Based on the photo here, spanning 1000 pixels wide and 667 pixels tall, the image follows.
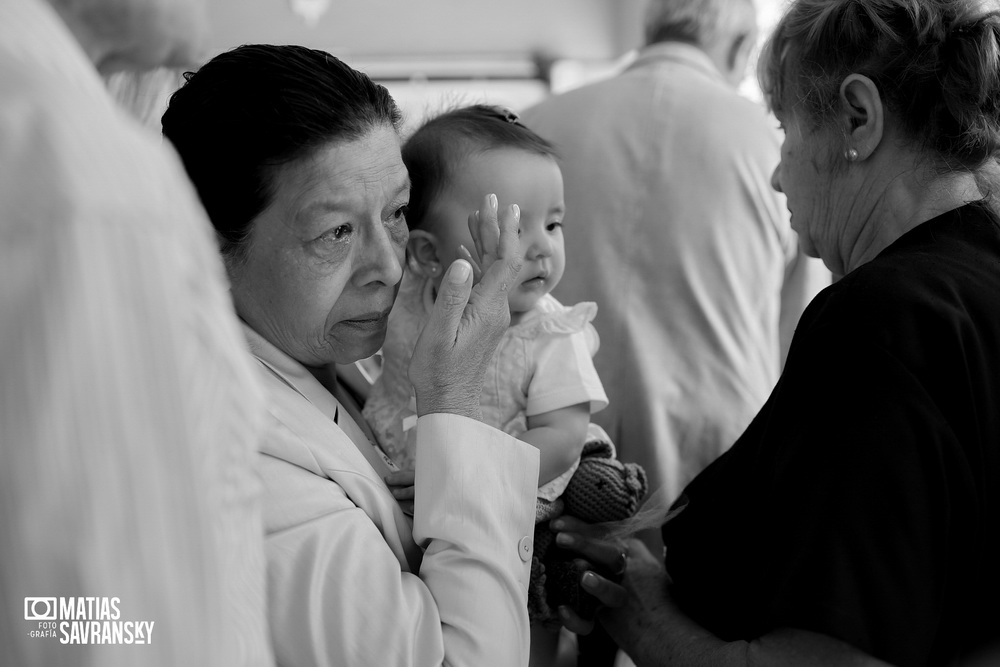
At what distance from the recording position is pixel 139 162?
0.75m

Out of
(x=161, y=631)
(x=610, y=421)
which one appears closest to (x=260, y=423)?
(x=161, y=631)

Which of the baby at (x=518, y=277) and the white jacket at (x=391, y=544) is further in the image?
the baby at (x=518, y=277)

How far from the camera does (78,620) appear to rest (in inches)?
27.2

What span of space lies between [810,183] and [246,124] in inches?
36.9

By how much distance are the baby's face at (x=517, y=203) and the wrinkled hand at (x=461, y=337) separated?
0.29 metres

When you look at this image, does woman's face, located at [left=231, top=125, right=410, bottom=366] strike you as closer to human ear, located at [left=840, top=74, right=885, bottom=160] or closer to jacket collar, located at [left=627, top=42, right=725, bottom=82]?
human ear, located at [left=840, top=74, right=885, bottom=160]

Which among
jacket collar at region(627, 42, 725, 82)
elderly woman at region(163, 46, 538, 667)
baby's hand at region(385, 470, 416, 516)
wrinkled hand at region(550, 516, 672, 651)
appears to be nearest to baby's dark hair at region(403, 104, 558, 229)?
elderly woman at region(163, 46, 538, 667)

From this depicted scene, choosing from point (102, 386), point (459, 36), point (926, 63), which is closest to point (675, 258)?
point (926, 63)

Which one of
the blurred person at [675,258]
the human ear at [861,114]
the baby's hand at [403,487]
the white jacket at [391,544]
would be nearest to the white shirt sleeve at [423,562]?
the white jacket at [391,544]

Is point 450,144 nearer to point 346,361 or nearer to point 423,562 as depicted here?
point 346,361

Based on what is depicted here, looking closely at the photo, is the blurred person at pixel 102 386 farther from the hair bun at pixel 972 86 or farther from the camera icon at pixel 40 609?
the hair bun at pixel 972 86

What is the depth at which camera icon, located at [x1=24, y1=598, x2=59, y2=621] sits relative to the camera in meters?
0.70

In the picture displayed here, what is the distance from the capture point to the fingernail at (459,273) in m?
1.38

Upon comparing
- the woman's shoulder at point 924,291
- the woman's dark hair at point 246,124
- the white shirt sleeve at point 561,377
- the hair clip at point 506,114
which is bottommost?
the white shirt sleeve at point 561,377
